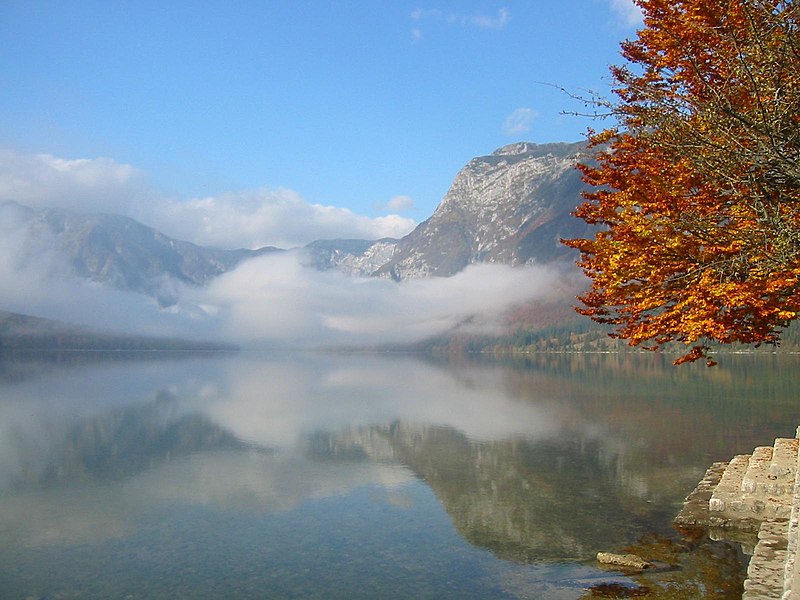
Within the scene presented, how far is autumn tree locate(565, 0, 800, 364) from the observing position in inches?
485

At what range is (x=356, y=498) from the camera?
32688 mm

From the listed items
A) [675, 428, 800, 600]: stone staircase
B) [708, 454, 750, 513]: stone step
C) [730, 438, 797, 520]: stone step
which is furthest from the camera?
[708, 454, 750, 513]: stone step

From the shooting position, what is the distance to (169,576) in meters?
21.4

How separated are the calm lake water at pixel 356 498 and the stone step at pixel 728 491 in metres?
2.53

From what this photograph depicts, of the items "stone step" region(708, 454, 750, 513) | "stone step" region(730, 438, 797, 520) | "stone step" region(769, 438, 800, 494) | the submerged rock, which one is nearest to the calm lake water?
the submerged rock

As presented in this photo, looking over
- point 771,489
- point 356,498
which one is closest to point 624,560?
point 771,489

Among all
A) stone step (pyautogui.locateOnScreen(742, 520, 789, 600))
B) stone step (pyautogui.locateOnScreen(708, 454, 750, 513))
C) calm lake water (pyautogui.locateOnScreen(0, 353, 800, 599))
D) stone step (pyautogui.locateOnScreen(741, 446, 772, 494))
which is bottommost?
calm lake water (pyautogui.locateOnScreen(0, 353, 800, 599))

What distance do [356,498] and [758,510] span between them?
18524 millimetres

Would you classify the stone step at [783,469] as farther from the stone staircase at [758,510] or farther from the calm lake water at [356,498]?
the calm lake water at [356,498]

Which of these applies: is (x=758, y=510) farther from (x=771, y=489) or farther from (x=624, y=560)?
(x=624, y=560)

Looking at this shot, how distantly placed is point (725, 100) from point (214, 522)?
25.8m

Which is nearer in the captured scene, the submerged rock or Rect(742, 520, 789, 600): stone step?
Rect(742, 520, 789, 600): stone step

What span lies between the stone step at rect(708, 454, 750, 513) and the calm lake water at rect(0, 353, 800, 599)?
2529mm

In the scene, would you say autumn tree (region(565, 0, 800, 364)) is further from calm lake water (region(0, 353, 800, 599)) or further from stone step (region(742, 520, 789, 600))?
calm lake water (region(0, 353, 800, 599))
